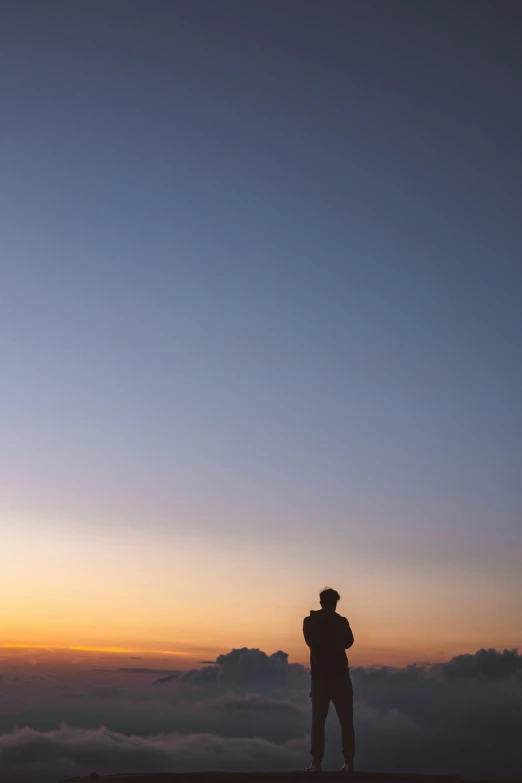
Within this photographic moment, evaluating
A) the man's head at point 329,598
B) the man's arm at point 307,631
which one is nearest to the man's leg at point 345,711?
the man's arm at point 307,631

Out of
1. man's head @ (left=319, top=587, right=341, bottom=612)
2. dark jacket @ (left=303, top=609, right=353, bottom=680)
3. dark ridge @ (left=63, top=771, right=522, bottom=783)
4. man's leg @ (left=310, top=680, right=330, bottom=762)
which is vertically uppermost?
man's head @ (left=319, top=587, right=341, bottom=612)

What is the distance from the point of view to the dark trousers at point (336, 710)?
57.3ft

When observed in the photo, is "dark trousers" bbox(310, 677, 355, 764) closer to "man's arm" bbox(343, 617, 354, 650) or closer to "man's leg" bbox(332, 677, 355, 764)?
"man's leg" bbox(332, 677, 355, 764)

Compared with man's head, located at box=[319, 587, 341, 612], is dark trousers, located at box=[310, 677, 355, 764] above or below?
below

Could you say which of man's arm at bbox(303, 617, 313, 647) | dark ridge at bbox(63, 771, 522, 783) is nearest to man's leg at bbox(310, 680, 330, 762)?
Answer: dark ridge at bbox(63, 771, 522, 783)

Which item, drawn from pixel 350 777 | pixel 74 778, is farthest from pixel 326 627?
pixel 74 778

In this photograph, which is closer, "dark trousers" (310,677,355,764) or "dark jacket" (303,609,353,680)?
"dark trousers" (310,677,355,764)

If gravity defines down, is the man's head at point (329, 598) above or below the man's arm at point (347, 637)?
above

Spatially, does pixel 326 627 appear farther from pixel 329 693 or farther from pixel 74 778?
pixel 74 778

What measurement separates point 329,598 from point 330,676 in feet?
4.78

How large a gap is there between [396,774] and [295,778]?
2.10 m

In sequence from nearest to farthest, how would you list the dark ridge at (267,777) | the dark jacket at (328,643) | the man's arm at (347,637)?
1. the dark ridge at (267,777)
2. the dark jacket at (328,643)
3. the man's arm at (347,637)

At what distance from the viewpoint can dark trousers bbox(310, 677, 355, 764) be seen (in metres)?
17.5

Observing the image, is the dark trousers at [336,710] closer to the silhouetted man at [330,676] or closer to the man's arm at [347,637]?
the silhouetted man at [330,676]
